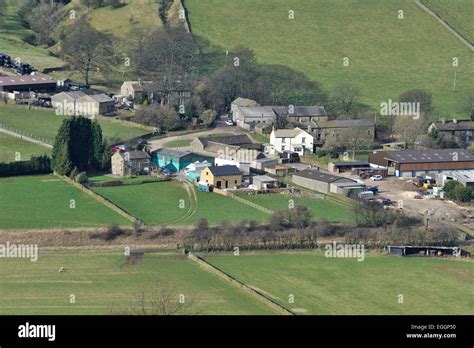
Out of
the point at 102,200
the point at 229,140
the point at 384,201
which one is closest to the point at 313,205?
the point at 384,201

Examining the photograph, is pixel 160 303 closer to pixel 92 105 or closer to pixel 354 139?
pixel 354 139

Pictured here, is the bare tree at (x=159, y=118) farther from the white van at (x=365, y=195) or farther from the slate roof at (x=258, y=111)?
the white van at (x=365, y=195)

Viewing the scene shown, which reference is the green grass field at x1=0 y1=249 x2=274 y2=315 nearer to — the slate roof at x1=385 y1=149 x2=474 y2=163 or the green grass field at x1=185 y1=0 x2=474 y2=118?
the slate roof at x1=385 y1=149 x2=474 y2=163

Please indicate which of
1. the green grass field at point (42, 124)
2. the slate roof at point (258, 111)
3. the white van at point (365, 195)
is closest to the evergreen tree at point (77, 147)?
the green grass field at point (42, 124)

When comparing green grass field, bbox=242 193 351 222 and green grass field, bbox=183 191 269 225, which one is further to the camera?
green grass field, bbox=242 193 351 222

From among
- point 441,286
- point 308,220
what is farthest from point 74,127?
point 441,286

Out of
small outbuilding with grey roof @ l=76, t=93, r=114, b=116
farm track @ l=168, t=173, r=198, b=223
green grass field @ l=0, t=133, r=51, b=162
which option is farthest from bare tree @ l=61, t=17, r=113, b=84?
farm track @ l=168, t=173, r=198, b=223
